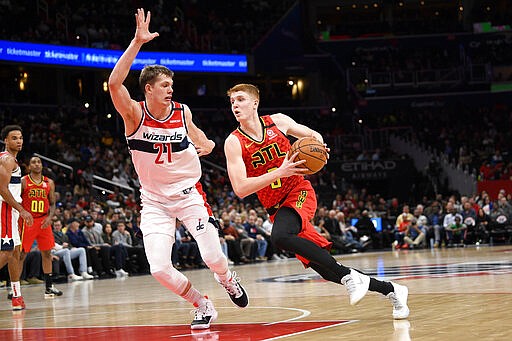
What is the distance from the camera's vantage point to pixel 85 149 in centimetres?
2742

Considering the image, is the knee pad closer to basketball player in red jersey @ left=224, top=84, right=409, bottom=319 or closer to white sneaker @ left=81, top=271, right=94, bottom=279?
basketball player in red jersey @ left=224, top=84, right=409, bottom=319

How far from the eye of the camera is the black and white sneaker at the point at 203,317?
22.5ft

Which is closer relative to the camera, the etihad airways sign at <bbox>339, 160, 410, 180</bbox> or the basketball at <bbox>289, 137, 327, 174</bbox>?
the basketball at <bbox>289, 137, 327, 174</bbox>

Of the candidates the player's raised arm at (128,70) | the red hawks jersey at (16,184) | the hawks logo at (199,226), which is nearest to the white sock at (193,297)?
the hawks logo at (199,226)

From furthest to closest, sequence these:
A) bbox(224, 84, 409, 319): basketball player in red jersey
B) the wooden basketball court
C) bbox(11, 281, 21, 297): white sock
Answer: bbox(11, 281, 21, 297): white sock → bbox(224, 84, 409, 319): basketball player in red jersey → the wooden basketball court

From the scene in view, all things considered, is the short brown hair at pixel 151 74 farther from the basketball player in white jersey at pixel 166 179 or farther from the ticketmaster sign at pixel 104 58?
the ticketmaster sign at pixel 104 58

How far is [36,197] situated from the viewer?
37.9 ft

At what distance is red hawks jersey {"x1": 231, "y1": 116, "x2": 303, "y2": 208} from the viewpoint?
22.3ft

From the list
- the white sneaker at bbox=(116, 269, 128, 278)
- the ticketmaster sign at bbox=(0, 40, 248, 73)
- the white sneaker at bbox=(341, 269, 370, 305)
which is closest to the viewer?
the white sneaker at bbox=(341, 269, 370, 305)

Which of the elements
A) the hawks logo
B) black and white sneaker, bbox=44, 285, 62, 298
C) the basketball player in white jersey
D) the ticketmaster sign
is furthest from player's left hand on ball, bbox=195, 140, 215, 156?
the ticketmaster sign

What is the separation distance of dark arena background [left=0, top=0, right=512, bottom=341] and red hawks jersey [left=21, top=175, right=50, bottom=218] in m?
1.26

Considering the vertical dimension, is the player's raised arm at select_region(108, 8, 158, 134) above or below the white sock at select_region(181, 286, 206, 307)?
above

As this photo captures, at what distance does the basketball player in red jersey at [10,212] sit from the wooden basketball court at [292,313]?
40 cm

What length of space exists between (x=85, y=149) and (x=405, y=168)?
14.7 metres
